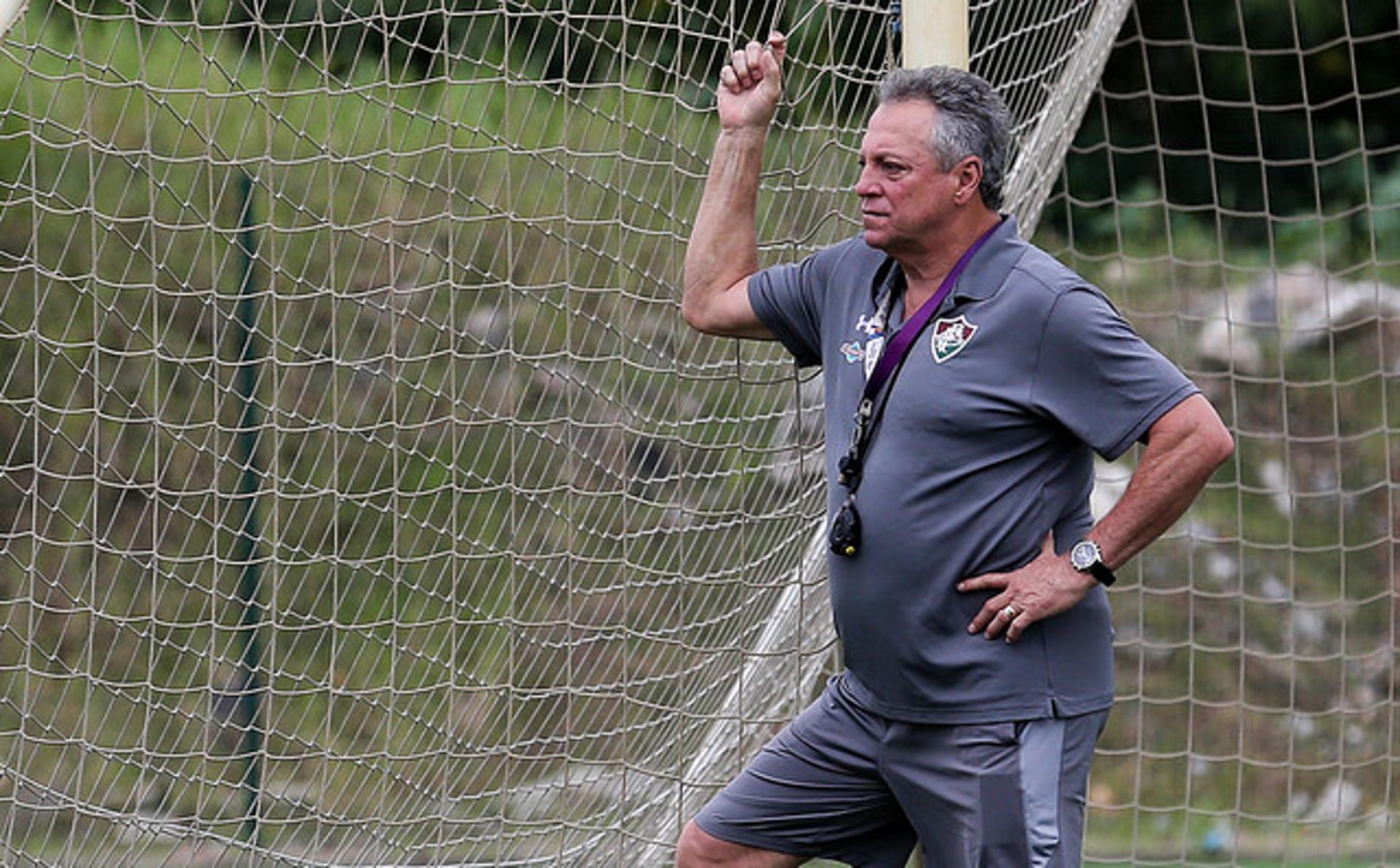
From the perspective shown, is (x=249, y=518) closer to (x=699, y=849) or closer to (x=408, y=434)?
(x=408, y=434)

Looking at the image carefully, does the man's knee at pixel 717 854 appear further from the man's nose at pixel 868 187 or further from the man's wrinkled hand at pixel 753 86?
the man's wrinkled hand at pixel 753 86

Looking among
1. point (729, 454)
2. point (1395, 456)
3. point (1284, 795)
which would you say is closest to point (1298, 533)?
point (1395, 456)

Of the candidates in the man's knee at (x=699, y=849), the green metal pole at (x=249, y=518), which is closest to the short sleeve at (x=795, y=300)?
the man's knee at (x=699, y=849)

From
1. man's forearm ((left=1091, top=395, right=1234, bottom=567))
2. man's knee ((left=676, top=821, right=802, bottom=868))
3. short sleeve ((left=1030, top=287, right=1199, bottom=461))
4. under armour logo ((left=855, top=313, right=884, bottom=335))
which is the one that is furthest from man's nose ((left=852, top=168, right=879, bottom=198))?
man's knee ((left=676, top=821, right=802, bottom=868))

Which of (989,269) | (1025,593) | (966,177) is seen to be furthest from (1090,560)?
(966,177)

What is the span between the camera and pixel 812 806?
13.0 feet

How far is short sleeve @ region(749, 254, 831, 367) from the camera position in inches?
158

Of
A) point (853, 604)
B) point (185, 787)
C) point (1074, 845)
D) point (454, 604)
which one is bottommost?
point (185, 787)

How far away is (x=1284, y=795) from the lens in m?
8.16

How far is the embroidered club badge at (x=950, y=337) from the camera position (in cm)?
364

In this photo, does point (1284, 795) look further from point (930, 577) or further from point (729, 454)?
point (930, 577)

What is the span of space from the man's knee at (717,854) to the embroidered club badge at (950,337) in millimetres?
966

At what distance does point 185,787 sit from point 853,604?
2.09 meters

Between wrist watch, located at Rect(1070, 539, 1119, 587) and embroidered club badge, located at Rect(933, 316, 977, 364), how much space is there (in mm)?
375
